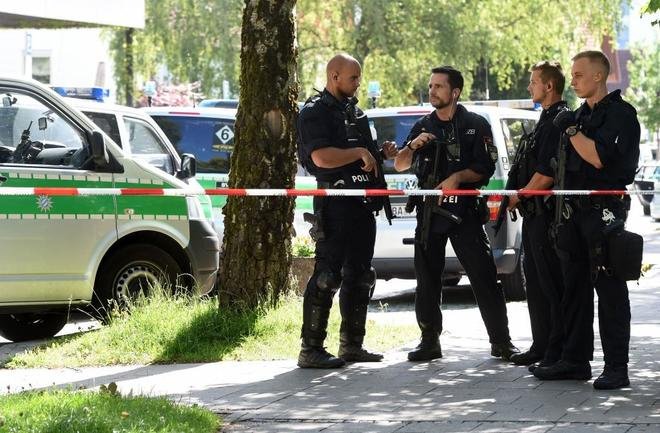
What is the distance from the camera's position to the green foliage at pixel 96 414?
240 inches

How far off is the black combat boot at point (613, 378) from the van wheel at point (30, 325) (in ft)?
16.6

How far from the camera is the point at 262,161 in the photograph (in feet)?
33.9

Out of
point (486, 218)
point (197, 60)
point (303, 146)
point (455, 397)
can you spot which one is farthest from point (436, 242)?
point (197, 60)

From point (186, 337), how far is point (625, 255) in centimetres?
326

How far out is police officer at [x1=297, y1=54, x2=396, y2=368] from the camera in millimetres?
8625

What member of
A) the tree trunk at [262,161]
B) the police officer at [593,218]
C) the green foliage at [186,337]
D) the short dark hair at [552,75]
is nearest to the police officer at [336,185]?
the green foliage at [186,337]

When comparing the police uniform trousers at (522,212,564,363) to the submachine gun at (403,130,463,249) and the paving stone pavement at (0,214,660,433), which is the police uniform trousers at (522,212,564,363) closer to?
the paving stone pavement at (0,214,660,433)

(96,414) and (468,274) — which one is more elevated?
(468,274)

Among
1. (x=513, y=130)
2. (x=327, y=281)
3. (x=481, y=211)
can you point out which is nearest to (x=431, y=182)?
(x=481, y=211)

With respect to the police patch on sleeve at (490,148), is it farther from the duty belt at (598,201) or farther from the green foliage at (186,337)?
the green foliage at (186,337)

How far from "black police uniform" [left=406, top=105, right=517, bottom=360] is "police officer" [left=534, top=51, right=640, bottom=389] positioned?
0.81 m

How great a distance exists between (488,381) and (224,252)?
301 cm

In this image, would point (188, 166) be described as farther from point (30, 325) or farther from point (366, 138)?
point (366, 138)

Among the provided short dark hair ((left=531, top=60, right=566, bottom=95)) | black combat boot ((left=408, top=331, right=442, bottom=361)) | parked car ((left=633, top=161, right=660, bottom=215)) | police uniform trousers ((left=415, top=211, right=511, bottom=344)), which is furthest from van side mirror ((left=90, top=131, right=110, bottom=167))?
parked car ((left=633, top=161, right=660, bottom=215))
